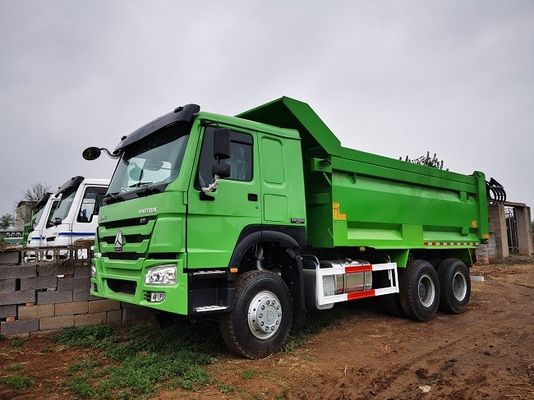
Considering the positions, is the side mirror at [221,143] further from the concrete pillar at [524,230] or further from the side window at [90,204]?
the concrete pillar at [524,230]

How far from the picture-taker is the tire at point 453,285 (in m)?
7.79

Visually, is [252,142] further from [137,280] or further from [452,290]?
[452,290]

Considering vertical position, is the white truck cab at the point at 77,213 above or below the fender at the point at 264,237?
above

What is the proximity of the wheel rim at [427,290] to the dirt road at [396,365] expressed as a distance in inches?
16.1

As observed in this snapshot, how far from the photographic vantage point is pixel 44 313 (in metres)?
6.15

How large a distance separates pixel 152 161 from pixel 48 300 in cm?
289

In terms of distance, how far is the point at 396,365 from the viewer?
471cm

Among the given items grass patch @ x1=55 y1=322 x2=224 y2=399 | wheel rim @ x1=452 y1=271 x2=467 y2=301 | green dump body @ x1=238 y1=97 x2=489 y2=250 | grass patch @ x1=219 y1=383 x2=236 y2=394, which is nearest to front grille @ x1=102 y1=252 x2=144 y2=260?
grass patch @ x1=55 y1=322 x2=224 y2=399

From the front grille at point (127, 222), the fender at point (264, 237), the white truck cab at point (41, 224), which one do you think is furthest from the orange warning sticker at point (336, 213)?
the white truck cab at point (41, 224)

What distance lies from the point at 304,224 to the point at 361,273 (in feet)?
4.71

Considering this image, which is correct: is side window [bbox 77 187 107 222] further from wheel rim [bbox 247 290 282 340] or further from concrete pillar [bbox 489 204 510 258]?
concrete pillar [bbox 489 204 510 258]

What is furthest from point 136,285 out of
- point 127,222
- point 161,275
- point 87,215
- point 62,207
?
point 62,207

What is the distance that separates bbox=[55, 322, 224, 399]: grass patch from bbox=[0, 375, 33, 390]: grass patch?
0.39 meters

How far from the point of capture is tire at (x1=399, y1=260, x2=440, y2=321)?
7.07 m
